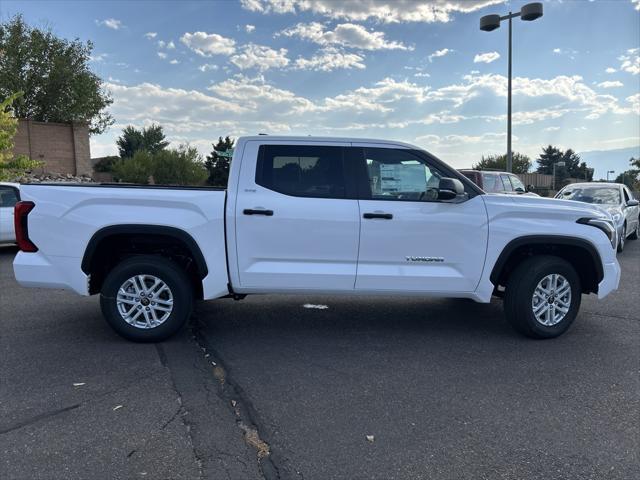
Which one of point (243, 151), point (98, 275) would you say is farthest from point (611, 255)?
point (98, 275)

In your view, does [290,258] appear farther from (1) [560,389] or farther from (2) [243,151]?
(1) [560,389]

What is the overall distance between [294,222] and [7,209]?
8486 mm

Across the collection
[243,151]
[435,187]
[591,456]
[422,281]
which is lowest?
[591,456]

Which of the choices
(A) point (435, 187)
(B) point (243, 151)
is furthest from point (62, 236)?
(A) point (435, 187)

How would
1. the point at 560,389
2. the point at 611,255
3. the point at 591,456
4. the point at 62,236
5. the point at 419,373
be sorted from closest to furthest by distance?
the point at 591,456
the point at 560,389
the point at 419,373
the point at 62,236
the point at 611,255

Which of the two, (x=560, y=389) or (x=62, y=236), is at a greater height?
(x=62, y=236)

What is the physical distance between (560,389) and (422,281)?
1.54 metres

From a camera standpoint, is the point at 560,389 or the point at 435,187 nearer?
the point at 560,389

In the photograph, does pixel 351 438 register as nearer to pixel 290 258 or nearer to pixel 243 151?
pixel 290 258

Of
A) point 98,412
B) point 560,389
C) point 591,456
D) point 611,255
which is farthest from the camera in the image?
point 611,255

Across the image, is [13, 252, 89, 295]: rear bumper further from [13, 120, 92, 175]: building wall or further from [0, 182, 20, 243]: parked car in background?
[13, 120, 92, 175]: building wall

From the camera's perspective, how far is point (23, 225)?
15.6 feet

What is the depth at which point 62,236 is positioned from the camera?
4.74 metres

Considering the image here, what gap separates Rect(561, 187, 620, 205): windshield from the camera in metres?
12.1
